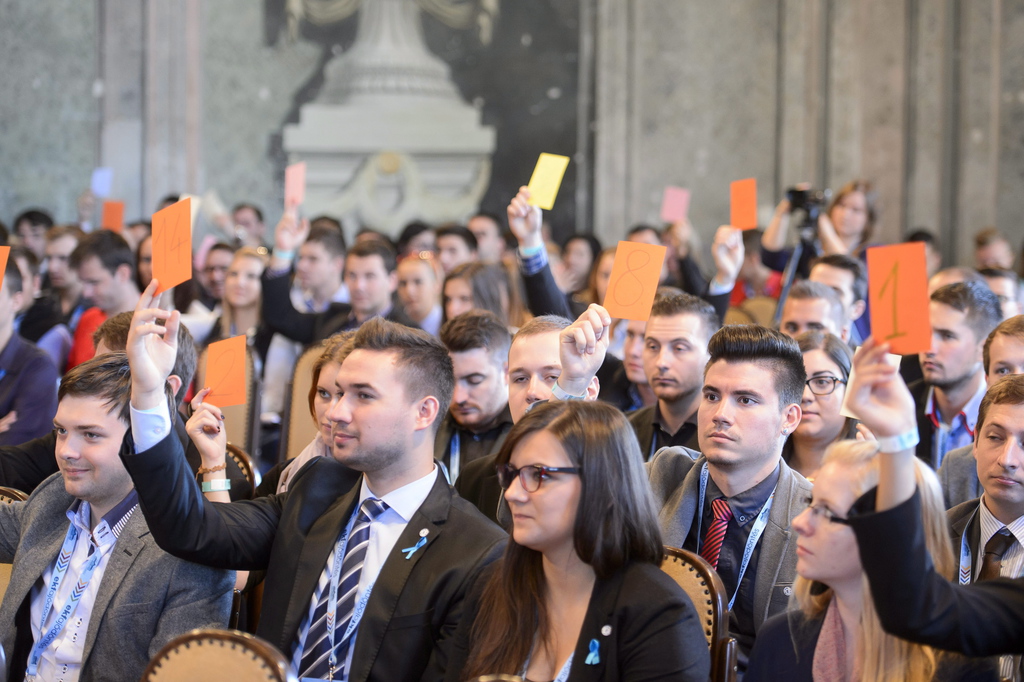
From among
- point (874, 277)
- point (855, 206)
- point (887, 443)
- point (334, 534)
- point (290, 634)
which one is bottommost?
point (290, 634)

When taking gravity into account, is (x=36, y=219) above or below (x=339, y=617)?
above

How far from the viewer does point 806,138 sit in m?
8.48

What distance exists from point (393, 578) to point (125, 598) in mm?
622

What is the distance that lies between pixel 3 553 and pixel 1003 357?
304 cm

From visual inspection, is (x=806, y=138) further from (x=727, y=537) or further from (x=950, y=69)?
(x=727, y=537)

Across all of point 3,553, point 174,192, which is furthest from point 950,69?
point 3,553

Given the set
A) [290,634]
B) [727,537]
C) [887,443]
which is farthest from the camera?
[727,537]

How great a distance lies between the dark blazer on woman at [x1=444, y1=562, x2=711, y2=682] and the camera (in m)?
1.94

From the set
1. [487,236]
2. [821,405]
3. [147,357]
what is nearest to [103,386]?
[147,357]

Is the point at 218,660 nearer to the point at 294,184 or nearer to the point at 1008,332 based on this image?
the point at 1008,332

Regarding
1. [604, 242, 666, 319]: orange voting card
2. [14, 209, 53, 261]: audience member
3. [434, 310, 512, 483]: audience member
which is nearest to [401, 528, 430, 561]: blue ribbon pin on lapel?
[604, 242, 666, 319]: orange voting card

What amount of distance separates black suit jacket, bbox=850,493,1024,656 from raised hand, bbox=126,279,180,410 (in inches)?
56.9

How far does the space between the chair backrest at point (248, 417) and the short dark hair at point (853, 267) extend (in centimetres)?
271

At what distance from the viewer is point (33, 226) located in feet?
27.0
